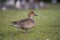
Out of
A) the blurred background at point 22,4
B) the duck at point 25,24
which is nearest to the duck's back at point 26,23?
the duck at point 25,24

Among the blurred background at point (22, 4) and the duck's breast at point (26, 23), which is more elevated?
the blurred background at point (22, 4)

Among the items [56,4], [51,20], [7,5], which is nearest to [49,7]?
[56,4]

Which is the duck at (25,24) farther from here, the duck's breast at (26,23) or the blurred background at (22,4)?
the blurred background at (22,4)

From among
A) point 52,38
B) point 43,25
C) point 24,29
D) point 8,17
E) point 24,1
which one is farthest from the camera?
point 24,1

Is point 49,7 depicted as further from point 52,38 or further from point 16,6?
point 52,38

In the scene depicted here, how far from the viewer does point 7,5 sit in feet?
6.16

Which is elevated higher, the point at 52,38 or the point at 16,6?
the point at 16,6

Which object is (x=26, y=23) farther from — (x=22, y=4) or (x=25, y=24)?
(x=22, y=4)

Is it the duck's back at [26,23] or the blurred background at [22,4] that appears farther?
the blurred background at [22,4]

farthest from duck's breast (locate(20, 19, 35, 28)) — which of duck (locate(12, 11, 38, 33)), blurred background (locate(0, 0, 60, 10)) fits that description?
blurred background (locate(0, 0, 60, 10))

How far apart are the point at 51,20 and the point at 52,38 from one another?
1.15 ft

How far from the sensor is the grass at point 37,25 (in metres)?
1.47

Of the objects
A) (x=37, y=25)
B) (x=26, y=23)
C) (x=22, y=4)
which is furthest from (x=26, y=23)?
(x=22, y=4)

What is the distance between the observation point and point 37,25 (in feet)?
5.41
